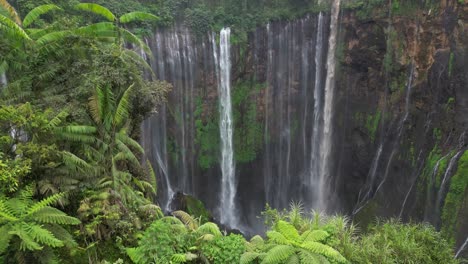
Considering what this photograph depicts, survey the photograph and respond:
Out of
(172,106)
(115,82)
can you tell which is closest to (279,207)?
(172,106)

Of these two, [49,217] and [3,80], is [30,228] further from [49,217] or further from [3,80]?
[3,80]

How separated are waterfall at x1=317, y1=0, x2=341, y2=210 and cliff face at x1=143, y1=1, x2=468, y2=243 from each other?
1.05 ft

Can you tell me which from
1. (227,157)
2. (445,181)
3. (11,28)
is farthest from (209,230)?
(227,157)

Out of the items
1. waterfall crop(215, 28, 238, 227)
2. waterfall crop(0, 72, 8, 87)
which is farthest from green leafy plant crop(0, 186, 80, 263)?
waterfall crop(215, 28, 238, 227)

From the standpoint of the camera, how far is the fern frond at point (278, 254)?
5.76 meters

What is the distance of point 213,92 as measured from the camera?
2355cm

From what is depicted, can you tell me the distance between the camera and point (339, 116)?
74.5 ft

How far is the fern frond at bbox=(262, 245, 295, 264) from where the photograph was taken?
18.9 ft

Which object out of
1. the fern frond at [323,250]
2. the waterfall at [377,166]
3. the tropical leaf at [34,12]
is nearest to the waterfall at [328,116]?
the waterfall at [377,166]

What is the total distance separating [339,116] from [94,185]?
59.8 ft

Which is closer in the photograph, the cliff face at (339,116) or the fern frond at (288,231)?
the fern frond at (288,231)

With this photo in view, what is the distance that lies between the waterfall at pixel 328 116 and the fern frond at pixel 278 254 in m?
17.9

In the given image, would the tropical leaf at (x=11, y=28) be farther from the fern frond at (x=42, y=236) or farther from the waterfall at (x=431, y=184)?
the waterfall at (x=431, y=184)

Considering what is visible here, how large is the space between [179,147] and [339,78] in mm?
10680
